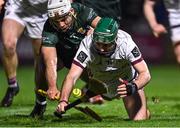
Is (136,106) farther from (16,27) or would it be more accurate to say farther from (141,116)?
(16,27)

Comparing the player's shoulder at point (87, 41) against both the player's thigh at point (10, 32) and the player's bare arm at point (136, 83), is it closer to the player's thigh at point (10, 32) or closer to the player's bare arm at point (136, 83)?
the player's bare arm at point (136, 83)

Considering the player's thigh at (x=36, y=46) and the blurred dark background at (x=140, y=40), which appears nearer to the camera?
the player's thigh at (x=36, y=46)

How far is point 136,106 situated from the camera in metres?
10.5

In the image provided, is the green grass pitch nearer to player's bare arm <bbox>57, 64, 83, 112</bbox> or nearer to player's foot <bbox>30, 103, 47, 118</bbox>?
player's foot <bbox>30, 103, 47, 118</bbox>

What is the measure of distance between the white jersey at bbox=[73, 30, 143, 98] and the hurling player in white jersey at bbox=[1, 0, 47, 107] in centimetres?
228

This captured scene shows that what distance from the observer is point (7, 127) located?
30.4ft

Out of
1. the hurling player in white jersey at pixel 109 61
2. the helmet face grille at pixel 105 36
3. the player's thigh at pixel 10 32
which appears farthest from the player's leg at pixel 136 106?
the player's thigh at pixel 10 32

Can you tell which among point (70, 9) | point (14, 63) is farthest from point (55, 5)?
point (14, 63)

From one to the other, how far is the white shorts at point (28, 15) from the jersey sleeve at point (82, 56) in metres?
2.68

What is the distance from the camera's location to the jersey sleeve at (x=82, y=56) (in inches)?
377

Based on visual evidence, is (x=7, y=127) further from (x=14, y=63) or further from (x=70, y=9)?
(x=14, y=63)

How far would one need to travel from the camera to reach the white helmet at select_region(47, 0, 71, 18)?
9.94 m

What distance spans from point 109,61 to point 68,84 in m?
0.56

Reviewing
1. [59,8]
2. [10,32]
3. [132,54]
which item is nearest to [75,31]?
[59,8]
